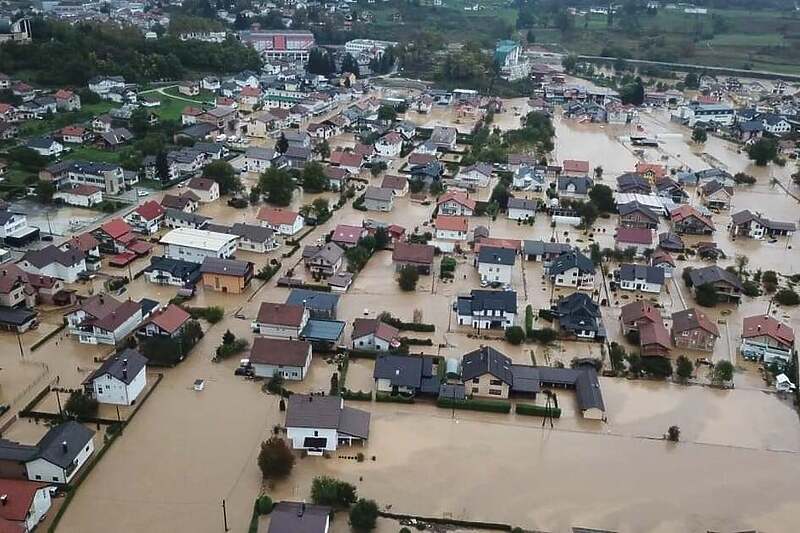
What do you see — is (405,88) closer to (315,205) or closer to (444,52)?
(444,52)

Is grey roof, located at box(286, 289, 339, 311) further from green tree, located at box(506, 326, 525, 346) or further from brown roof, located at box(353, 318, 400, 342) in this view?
green tree, located at box(506, 326, 525, 346)

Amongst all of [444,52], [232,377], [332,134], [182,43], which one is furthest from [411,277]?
[444,52]

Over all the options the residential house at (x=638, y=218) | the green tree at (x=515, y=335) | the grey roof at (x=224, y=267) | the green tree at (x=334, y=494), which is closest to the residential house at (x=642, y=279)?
the green tree at (x=515, y=335)

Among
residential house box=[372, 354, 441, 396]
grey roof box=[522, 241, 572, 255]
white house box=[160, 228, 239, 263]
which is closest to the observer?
residential house box=[372, 354, 441, 396]

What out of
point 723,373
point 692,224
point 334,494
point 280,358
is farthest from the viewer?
point 692,224

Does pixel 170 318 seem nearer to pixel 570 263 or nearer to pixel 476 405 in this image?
pixel 476 405

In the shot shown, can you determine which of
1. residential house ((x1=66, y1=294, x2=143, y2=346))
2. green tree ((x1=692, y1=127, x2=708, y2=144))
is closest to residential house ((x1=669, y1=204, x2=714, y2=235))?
green tree ((x1=692, y1=127, x2=708, y2=144))

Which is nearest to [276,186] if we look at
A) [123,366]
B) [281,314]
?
[281,314]

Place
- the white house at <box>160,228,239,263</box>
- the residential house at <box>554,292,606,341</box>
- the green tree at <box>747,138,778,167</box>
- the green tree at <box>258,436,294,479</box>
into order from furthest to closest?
the green tree at <box>747,138,778,167</box>, the white house at <box>160,228,239,263</box>, the residential house at <box>554,292,606,341</box>, the green tree at <box>258,436,294,479</box>
